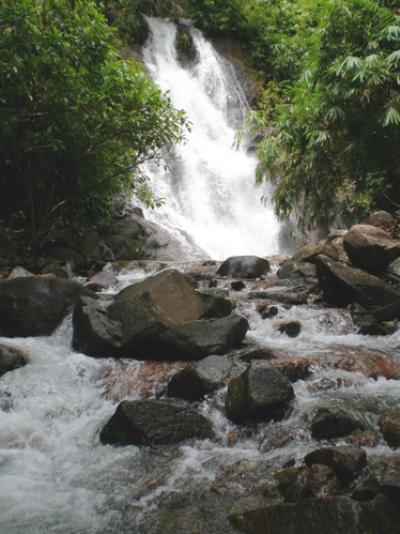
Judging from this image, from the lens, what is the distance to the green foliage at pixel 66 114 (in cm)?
609

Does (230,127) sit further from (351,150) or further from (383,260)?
(383,260)

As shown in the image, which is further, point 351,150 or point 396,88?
point 351,150

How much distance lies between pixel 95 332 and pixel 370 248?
4.21 metres

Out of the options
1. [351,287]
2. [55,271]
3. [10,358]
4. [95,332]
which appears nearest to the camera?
[10,358]

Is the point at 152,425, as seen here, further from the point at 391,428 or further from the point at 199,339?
the point at 391,428

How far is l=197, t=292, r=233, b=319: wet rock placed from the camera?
5227 mm

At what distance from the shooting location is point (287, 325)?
5.30 m

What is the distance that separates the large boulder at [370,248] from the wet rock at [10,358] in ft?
15.9

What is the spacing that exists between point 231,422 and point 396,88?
771cm

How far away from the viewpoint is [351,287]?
5859 millimetres

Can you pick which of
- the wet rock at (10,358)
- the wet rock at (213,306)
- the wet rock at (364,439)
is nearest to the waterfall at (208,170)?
the wet rock at (213,306)

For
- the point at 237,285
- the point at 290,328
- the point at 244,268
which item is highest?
the point at 244,268

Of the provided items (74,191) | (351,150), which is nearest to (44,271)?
(74,191)

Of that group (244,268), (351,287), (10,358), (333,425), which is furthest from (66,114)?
(333,425)
